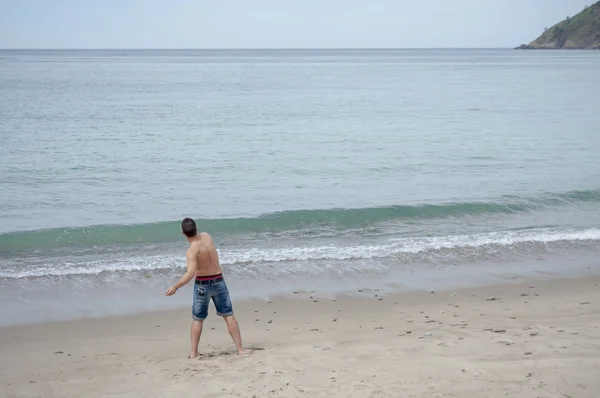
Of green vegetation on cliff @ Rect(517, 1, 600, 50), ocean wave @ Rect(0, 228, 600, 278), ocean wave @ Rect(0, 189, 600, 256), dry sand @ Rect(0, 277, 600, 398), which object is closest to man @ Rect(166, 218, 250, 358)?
dry sand @ Rect(0, 277, 600, 398)

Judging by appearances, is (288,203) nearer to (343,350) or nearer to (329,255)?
(329,255)

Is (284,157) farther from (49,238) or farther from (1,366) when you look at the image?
(1,366)

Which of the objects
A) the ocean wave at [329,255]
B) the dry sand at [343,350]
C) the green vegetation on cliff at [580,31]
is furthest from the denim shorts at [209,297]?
the green vegetation on cliff at [580,31]

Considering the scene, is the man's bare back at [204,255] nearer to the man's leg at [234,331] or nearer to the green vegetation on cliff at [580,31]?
the man's leg at [234,331]

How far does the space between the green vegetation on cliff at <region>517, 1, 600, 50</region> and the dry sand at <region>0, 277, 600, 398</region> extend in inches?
7093

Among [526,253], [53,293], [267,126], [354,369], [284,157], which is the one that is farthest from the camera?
[267,126]

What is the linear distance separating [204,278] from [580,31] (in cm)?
19085

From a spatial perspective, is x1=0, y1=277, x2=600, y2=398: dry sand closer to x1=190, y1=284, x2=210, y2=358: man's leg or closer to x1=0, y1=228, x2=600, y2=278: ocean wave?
x1=190, y1=284, x2=210, y2=358: man's leg

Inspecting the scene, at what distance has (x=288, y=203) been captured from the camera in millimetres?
17312

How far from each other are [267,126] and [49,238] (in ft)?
61.1

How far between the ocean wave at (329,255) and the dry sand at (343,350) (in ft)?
6.07

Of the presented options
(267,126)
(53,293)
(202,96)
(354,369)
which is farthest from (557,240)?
(202,96)

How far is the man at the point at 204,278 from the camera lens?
755cm

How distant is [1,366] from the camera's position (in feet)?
26.9
